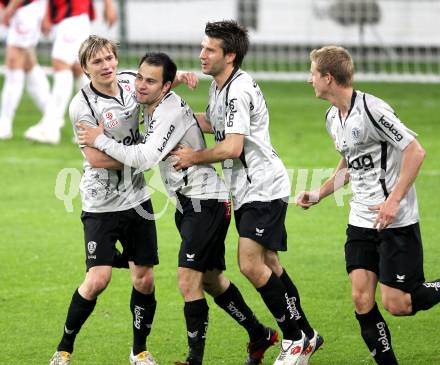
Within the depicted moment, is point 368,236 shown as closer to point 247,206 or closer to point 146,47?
point 247,206

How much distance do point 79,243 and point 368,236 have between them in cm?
424

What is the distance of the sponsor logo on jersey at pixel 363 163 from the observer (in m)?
6.98

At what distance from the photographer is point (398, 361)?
7.33 meters

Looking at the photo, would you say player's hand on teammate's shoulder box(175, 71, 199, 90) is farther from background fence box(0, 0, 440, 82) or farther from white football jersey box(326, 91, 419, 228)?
background fence box(0, 0, 440, 82)

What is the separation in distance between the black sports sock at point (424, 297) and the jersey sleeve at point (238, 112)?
1402 mm

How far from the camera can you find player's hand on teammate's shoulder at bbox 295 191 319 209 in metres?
7.46

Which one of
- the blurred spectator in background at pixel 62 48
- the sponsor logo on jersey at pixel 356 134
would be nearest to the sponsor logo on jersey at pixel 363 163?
the sponsor logo on jersey at pixel 356 134

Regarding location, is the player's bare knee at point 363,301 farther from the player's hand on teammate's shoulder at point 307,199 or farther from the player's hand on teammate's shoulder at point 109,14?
the player's hand on teammate's shoulder at point 109,14

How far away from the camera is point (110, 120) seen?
287 inches

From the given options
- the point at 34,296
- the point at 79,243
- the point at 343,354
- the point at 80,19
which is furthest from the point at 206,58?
the point at 80,19

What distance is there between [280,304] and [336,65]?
151cm

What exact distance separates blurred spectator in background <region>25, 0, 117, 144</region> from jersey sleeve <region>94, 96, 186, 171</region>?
833 cm

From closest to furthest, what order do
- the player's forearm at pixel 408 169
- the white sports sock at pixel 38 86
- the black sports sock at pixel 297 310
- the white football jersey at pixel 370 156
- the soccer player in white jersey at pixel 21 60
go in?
the player's forearm at pixel 408 169
the white football jersey at pixel 370 156
the black sports sock at pixel 297 310
the soccer player in white jersey at pixel 21 60
the white sports sock at pixel 38 86

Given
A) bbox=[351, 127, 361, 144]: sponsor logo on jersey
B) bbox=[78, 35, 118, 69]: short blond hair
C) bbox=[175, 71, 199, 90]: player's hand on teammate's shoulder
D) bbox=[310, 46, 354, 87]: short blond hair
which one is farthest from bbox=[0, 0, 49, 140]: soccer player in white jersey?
bbox=[351, 127, 361, 144]: sponsor logo on jersey
